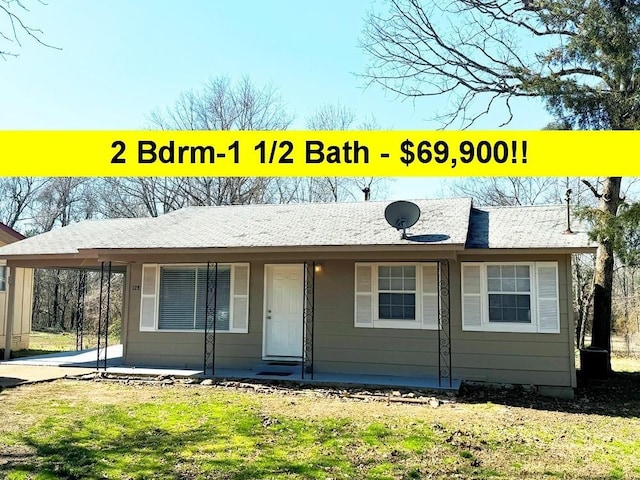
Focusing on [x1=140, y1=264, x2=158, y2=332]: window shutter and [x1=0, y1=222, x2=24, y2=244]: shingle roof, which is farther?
[x1=0, y1=222, x2=24, y2=244]: shingle roof

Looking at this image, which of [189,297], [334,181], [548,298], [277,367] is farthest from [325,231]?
[334,181]

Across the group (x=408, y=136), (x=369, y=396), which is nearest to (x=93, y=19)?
(x=408, y=136)

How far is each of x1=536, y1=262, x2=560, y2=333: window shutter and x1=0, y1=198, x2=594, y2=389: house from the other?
2cm

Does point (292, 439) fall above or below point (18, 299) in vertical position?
below

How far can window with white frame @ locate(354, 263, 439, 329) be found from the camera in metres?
9.52

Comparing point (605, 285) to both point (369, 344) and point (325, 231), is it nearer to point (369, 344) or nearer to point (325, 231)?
point (369, 344)

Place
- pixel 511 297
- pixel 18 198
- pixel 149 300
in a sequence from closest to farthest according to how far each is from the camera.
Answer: pixel 511 297 → pixel 149 300 → pixel 18 198

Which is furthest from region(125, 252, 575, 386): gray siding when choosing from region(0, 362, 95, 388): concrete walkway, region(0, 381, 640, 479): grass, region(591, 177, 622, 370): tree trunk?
region(591, 177, 622, 370): tree trunk

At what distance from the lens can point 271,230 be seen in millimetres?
10695

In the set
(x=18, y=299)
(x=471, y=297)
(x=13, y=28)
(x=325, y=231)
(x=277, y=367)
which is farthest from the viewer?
(x=18, y=299)

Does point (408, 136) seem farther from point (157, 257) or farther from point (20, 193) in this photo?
point (20, 193)

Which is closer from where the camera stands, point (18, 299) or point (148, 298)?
point (148, 298)

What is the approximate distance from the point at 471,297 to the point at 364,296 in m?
1.85

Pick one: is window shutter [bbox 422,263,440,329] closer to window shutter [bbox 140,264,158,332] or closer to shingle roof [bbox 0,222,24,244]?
window shutter [bbox 140,264,158,332]
